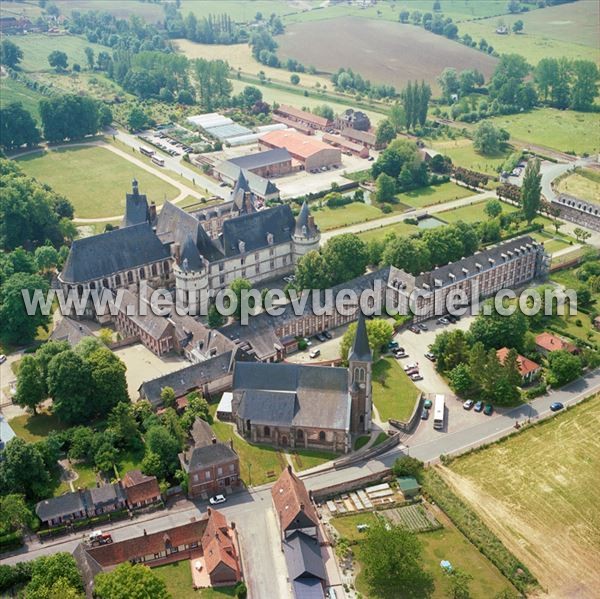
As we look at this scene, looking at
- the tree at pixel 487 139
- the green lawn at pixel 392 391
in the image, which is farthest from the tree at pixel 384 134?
the green lawn at pixel 392 391

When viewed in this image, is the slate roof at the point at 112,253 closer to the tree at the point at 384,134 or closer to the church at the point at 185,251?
the church at the point at 185,251

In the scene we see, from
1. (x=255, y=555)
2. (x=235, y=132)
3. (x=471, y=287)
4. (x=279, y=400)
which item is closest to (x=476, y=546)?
(x=255, y=555)

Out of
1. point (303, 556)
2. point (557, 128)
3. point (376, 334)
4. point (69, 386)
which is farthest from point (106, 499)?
point (557, 128)

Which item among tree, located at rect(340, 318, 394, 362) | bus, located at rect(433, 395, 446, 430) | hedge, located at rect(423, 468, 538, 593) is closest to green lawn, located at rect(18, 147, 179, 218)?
tree, located at rect(340, 318, 394, 362)

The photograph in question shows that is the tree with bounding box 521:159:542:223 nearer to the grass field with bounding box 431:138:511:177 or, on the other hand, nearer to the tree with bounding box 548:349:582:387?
the grass field with bounding box 431:138:511:177

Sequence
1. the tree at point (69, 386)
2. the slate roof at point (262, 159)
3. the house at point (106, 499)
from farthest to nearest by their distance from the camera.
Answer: the slate roof at point (262, 159), the tree at point (69, 386), the house at point (106, 499)

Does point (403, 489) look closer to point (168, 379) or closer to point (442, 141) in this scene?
point (168, 379)
